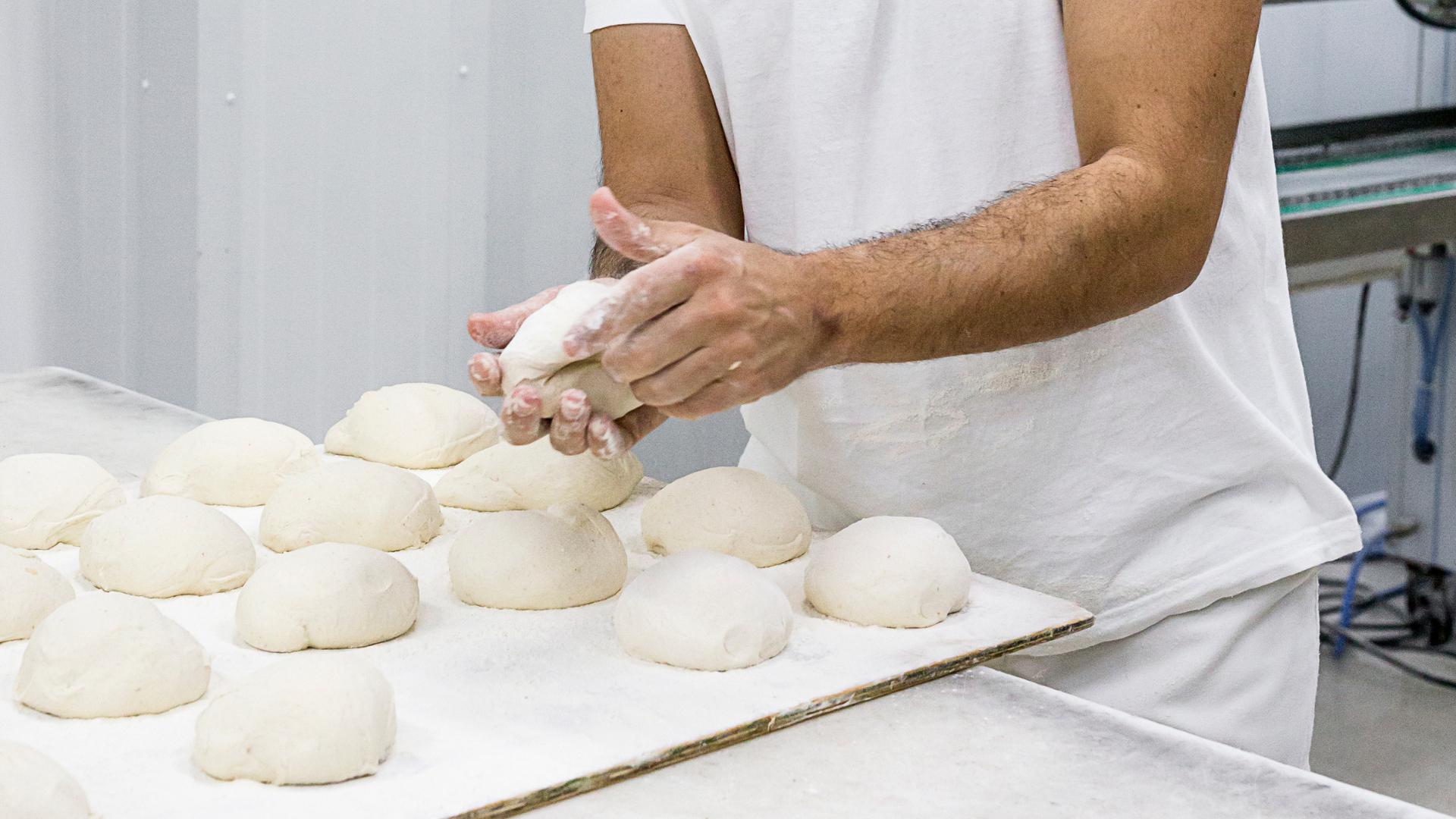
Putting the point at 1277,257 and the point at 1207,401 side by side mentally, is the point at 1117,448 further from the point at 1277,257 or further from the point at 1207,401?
the point at 1277,257

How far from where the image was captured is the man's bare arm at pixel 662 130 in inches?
61.7

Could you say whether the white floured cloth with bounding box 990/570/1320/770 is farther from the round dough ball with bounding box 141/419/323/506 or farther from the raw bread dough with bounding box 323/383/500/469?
the round dough ball with bounding box 141/419/323/506

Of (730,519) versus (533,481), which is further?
(533,481)

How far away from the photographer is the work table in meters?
1.01

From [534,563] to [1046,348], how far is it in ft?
1.83

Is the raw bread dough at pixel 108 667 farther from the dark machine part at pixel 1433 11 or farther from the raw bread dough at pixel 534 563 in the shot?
the dark machine part at pixel 1433 11

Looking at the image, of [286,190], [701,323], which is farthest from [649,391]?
[286,190]

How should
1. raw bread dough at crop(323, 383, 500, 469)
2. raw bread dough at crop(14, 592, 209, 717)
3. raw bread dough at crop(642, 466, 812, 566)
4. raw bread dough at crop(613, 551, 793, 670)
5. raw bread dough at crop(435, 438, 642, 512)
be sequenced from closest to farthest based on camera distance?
1. raw bread dough at crop(14, 592, 209, 717)
2. raw bread dough at crop(613, 551, 793, 670)
3. raw bread dough at crop(642, 466, 812, 566)
4. raw bread dough at crop(435, 438, 642, 512)
5. raw bread dough at crop(323, 383, 500, 469)

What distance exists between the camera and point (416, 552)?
1537 mm

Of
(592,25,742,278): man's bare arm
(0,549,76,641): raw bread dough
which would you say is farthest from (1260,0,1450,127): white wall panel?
(0,549,76,641): raw bread dough

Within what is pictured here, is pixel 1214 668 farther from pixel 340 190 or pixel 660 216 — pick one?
pixel 340 190

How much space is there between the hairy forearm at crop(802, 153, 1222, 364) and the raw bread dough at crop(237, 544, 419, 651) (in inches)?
17.9

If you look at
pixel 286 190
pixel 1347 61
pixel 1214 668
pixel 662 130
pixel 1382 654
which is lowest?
pixel 1382 654

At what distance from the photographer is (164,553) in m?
1.38
